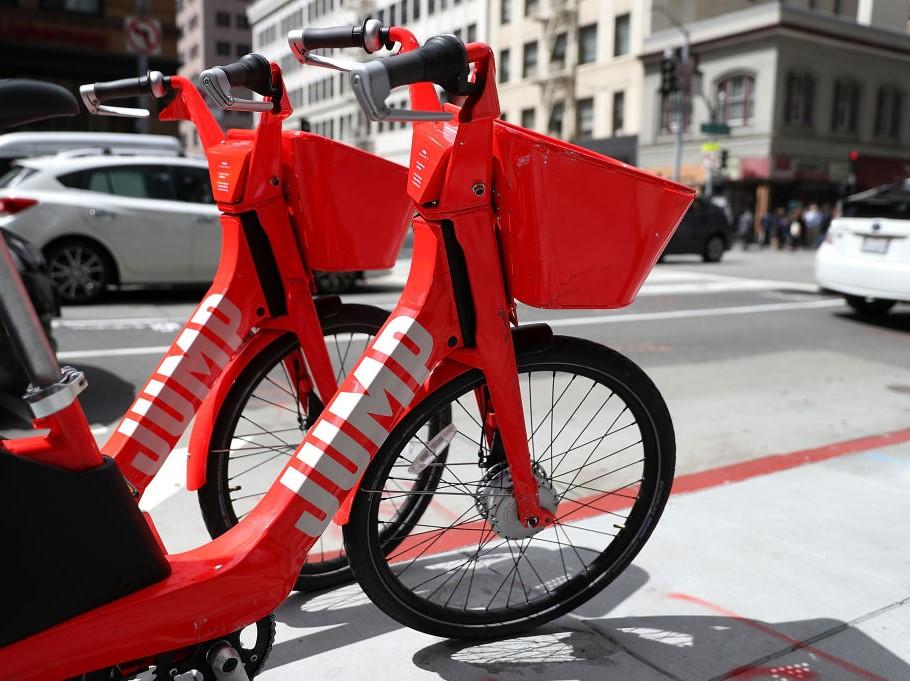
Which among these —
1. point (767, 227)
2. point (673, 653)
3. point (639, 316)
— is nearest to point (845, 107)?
point (767, 227)

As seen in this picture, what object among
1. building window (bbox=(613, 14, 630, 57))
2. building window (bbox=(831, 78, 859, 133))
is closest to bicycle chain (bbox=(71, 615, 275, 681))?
building window (bbox=(831, 78, 859, 133))

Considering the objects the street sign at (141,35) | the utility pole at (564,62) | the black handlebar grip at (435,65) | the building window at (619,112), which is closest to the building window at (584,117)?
the utility pole at (564,62)

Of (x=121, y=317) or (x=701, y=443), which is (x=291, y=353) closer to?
(x=701, y=443)

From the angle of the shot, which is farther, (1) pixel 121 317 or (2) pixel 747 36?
(2) pixel 747 36

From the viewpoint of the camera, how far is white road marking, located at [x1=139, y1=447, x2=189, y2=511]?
3.78m

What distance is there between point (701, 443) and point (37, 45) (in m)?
29.8

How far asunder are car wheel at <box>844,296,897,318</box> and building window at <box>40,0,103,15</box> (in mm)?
27985

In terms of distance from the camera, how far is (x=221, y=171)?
8.62ft

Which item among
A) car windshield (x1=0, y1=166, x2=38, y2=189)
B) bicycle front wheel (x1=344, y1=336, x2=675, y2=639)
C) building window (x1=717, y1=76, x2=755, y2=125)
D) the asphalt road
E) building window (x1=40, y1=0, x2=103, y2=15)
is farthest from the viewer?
building window (x1=717, y1=76, x2=755, y2=125)

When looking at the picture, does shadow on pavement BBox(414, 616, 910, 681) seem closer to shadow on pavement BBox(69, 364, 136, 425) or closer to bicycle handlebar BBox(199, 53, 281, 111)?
bicycle handlebar BBox(199, 53, 281, 111)

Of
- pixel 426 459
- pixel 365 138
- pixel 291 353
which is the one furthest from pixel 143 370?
pixel 365 138

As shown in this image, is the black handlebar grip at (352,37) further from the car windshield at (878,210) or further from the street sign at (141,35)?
the street sign at (141,35)

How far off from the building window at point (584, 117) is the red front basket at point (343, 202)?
41.8 m

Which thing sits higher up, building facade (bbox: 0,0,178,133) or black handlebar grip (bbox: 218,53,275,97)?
building facade (bbox: 0,0,178,133)
